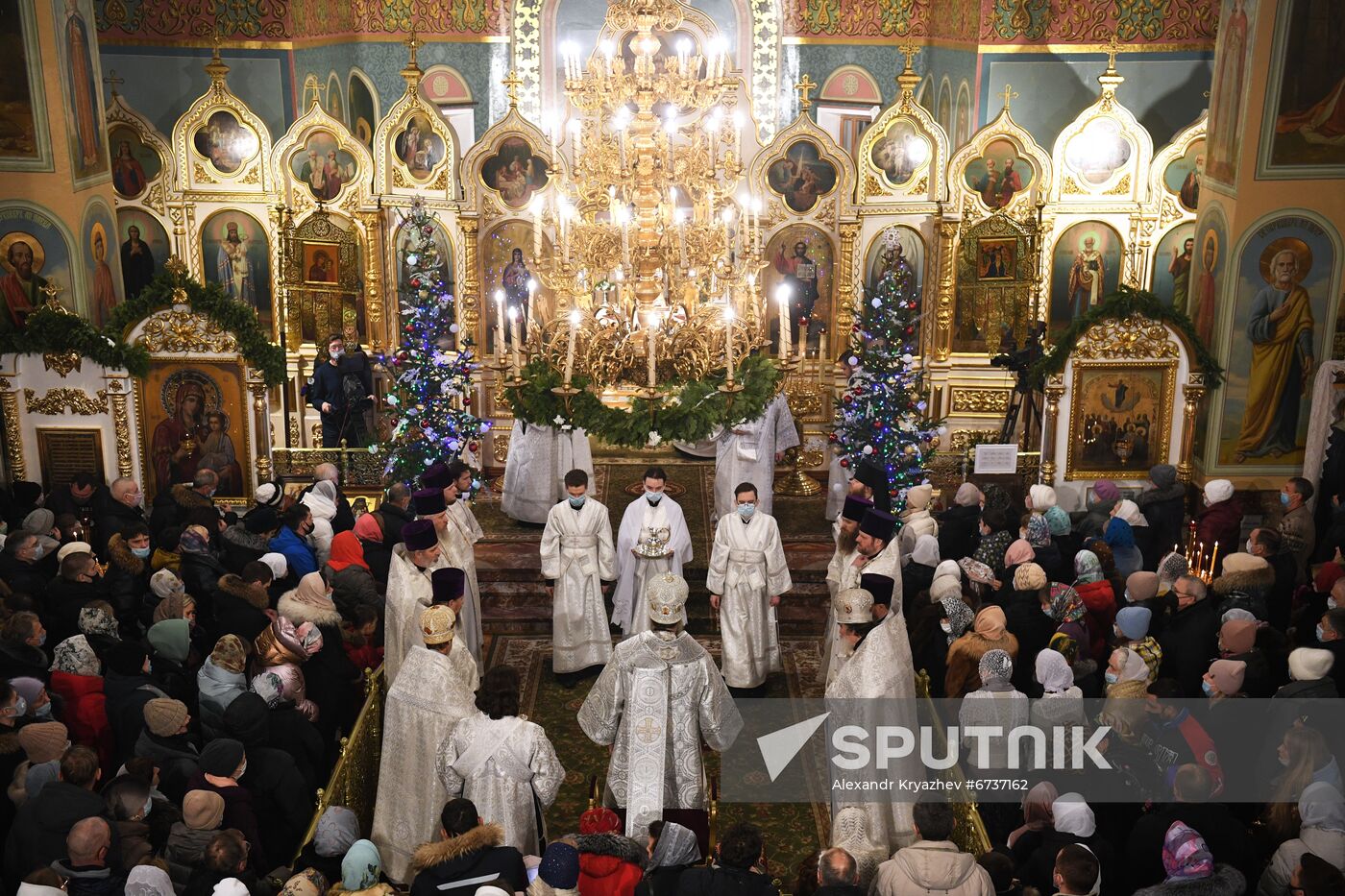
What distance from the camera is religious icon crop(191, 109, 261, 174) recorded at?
681 inches

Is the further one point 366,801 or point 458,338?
point 458,338

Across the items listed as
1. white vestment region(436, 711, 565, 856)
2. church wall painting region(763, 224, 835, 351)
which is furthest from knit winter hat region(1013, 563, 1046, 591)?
church wall painting region(763, 224, 835, 351)

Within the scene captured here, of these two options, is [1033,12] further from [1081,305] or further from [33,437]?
[33,437]

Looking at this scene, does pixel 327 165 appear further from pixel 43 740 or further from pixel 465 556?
pixel 43 740

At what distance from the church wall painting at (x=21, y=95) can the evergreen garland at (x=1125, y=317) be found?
11.3 m

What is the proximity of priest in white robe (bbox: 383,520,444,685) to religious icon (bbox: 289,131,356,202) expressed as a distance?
8.90 metres

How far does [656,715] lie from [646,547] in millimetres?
2841

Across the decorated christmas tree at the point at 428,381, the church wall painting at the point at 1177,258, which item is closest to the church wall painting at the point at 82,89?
the decorated christmas tree at the point at 428,381

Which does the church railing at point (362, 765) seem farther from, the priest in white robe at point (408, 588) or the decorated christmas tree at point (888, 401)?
the decorated christmas tree at point (888, 401)

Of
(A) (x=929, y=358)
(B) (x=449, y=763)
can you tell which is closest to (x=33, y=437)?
(B) (x=449, y=763)

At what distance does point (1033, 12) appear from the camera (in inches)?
744

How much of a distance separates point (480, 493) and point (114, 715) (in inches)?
294

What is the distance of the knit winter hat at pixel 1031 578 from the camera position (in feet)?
31.6

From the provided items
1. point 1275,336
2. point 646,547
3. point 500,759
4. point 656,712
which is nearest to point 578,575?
point 646,547
